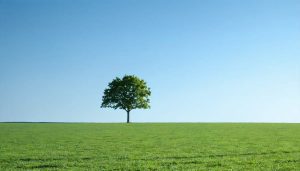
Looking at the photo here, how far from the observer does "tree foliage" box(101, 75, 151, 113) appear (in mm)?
119625

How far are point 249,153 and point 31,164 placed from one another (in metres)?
14.7

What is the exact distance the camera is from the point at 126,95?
4729 inches

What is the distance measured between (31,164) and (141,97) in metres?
97.9

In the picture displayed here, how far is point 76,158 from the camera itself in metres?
25.9

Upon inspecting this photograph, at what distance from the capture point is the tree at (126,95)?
119625 mm

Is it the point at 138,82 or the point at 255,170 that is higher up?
the point at 138,82

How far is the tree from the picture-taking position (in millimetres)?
119625

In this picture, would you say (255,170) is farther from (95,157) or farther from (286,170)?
(95,157)

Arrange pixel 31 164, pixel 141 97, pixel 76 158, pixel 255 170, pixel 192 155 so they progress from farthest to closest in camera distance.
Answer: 1. pixel 141 97
2. pixel 192 155
3. pixel 76 158
4. pixel 31 164
5. pixel 255 170

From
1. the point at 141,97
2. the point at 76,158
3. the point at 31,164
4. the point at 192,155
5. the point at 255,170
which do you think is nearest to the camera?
the point at 255,170

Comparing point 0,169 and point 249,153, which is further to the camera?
point 249,153

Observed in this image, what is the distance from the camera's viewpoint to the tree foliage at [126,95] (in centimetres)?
11962

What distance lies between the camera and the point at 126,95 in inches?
4729

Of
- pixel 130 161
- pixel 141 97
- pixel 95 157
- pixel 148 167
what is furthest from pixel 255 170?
pixel 141 97
